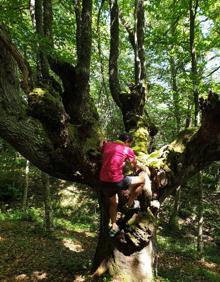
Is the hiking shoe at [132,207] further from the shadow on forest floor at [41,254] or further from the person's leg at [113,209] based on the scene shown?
the shadow on forest floor at [41,254]

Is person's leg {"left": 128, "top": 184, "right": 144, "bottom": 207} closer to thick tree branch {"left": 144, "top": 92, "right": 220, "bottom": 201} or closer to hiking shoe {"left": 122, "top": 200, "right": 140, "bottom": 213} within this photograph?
hiking shoe {"left": 122, "top": 200, "right": 140, "bottom": 213}

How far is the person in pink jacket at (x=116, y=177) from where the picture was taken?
650cm

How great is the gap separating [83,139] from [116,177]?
1437 mm

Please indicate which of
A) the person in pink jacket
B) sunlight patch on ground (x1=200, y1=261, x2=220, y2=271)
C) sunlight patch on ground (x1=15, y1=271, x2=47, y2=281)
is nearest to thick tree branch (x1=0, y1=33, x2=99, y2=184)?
the person in pink jacket

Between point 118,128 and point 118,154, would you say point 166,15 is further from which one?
point 118,154

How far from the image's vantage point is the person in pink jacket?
256 inches

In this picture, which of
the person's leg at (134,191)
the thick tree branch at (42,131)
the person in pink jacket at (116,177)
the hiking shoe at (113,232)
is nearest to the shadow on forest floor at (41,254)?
the hiking shoe at (113,232)

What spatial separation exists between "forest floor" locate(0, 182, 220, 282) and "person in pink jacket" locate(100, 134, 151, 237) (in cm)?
159

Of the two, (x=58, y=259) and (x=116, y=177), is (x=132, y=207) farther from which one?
(x=58, y=259)

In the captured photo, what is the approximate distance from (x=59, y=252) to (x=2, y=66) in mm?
5905

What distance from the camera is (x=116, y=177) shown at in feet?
21.2

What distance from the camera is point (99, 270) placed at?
7004 mm

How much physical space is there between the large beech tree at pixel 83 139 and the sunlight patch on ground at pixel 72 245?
135 inches

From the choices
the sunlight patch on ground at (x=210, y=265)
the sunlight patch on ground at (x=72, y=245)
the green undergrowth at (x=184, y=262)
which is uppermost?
the sunlight patch on ground at (x=72, y=245)
